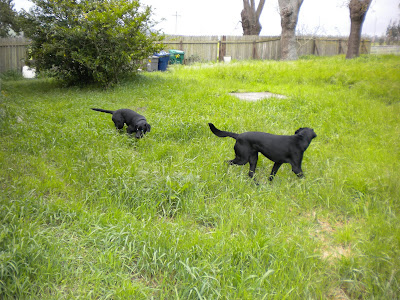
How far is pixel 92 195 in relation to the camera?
144 inches

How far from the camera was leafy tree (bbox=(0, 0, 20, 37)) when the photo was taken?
1667cm

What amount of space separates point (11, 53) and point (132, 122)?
51.4 feet

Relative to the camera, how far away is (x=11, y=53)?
Answer: 17672 millimetres

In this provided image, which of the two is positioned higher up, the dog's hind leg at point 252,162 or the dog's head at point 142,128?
the dog's head at point 142,128

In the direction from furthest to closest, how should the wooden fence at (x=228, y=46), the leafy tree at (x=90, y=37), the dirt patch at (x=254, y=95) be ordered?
the wooden fence at (x=228, y=46) → the leafy tree at (x=90, y=37) → the dirt patch at (x=254, y=95)

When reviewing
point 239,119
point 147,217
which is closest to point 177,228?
point 147,217

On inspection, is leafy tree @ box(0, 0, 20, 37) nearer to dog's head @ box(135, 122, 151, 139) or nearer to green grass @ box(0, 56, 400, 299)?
green grass @ box(0, 56, 400, 299)

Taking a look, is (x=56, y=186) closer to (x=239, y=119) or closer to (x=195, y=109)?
(x=239, y=119)

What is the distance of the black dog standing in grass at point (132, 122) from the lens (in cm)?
567

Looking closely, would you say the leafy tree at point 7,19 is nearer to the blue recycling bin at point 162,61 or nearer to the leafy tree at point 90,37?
the leafy tree at point 90,37

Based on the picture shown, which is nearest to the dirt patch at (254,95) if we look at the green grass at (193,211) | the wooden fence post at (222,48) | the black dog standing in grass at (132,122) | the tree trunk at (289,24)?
the green grass at (193,211)

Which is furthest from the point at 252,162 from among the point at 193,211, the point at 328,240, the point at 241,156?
the point at 328,240

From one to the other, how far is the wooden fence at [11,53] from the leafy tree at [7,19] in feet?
2.22

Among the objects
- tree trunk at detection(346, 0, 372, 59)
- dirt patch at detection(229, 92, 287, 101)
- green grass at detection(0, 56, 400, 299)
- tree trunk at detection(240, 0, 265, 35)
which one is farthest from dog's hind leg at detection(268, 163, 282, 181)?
tree trunk at detection(240, 0, 265, 35)
